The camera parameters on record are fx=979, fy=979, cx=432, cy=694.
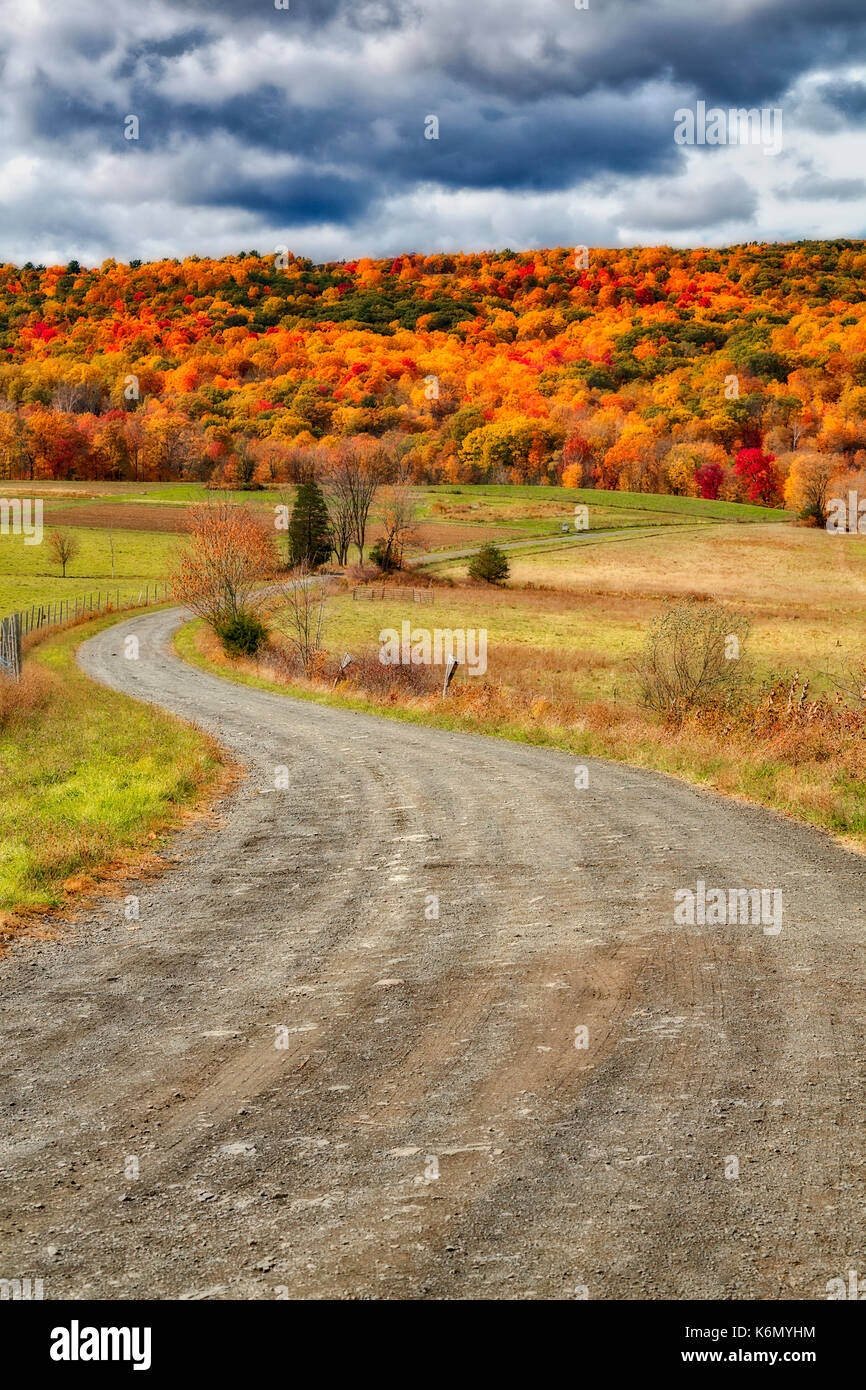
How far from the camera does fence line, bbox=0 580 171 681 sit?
36.2 metres

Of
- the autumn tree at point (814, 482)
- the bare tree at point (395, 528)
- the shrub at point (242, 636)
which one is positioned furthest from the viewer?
the autumn tree at point (814, 482)

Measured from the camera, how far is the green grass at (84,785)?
1091cm

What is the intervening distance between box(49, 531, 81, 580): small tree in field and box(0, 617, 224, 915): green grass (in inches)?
2109

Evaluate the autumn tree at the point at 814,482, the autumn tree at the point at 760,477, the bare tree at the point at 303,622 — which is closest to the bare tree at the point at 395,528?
the bare tree at the point at 303,622

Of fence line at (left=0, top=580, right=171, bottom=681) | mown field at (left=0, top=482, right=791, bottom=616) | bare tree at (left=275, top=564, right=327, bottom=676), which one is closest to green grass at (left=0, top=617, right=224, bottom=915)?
fence line at (left=0, top=580, right=171, bottom=681)

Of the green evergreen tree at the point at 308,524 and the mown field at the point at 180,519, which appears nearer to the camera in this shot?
the mown field at the point at 180,519

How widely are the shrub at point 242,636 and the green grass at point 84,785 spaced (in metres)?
12.9

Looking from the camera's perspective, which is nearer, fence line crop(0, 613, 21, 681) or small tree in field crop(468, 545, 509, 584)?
fence line crop(0, 613, 21, 681)

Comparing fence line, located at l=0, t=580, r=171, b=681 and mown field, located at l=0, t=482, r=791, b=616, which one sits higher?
mown field, located at l=0, t=482, r=791, b=616

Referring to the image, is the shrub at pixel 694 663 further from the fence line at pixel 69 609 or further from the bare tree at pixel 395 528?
the bare tree at pixel 395 528

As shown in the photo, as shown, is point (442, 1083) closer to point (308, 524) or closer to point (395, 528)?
point (395, 528)

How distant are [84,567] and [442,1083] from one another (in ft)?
276

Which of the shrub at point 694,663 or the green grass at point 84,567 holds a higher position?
the green grass at point 84,567

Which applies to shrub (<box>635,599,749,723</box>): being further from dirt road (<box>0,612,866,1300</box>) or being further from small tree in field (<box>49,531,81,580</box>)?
small tree in field (<box>49,531,81,580</box>)
